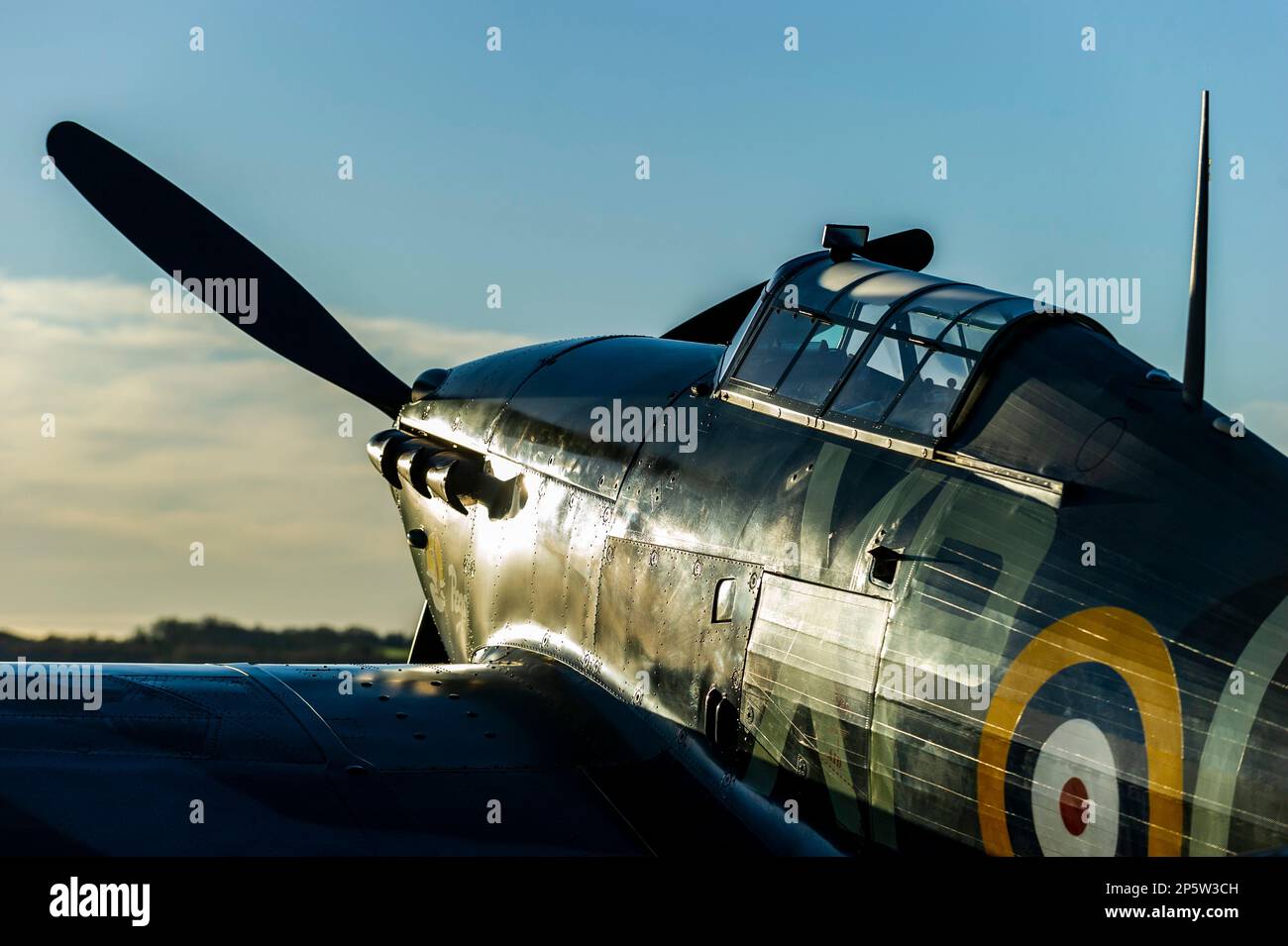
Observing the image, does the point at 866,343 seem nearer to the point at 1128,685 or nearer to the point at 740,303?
the point at 1128,685

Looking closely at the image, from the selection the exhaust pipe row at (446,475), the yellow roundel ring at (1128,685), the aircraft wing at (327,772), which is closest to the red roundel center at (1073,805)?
the yellow roundel ring at (1128,685)

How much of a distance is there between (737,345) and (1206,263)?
8.60ft

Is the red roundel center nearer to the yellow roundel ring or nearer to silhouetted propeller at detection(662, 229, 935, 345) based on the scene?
the yellow roundel ring

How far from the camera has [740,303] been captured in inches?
468

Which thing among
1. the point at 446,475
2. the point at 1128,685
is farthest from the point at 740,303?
the point at 1128,685

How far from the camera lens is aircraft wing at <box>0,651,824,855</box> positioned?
18.6ft

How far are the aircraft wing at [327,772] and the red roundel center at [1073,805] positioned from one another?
159 centimetres

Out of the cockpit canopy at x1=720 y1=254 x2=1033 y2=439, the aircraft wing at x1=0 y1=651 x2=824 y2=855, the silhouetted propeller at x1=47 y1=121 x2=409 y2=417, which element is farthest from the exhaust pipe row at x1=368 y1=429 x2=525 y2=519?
the cockpit canopy at x1=720 y1=254 x2=1033 y2=439

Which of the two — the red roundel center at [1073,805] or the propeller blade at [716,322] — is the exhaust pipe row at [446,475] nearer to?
the propeller blade at [716,322]

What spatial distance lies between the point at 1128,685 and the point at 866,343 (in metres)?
2.29

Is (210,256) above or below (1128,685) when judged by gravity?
above

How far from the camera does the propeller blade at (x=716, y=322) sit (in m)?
11.9
